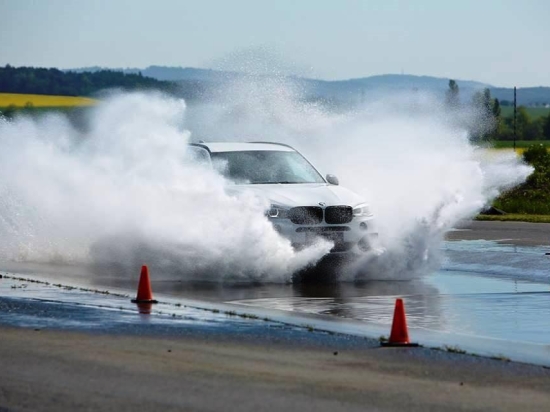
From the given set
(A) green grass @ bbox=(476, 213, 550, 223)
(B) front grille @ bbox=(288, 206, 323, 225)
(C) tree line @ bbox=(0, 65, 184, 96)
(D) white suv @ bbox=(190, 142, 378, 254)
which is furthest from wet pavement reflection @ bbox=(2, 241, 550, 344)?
(C) tree line @ bbox=(0, 65, 184, 96)

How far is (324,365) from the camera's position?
12039mm

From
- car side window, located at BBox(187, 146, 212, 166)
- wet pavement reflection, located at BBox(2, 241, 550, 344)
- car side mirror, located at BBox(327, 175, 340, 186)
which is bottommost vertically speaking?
wet pavement reflection, located at BBox(2, 241, 550, 344)

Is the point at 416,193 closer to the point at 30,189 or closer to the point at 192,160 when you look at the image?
the point at 192,160

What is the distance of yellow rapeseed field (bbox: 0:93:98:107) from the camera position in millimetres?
81188

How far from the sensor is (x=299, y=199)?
2066 centimetres

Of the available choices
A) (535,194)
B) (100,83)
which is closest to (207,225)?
(535,194)

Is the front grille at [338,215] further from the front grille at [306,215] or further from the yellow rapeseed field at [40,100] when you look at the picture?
the yellow rapeseed field at [40,100]

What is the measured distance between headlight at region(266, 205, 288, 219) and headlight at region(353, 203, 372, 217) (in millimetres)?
999

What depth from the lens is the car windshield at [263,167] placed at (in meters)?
22.1

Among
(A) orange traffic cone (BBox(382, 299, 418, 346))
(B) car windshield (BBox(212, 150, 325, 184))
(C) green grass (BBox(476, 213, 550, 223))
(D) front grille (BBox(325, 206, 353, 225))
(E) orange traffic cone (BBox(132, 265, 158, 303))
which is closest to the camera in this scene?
(A) orange traffic cone (BBox(382, 299, 418, 346))

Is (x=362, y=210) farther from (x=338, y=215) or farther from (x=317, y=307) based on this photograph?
(x=317, y=307)

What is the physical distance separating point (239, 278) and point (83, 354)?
7.82m

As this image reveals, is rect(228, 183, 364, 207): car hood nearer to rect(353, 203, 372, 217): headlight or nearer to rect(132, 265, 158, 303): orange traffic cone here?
rect(353, 203, 372, 217): headlight

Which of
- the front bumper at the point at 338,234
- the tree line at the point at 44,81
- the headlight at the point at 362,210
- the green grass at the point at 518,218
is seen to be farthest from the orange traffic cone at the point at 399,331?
the tree line at the point at 44,81
